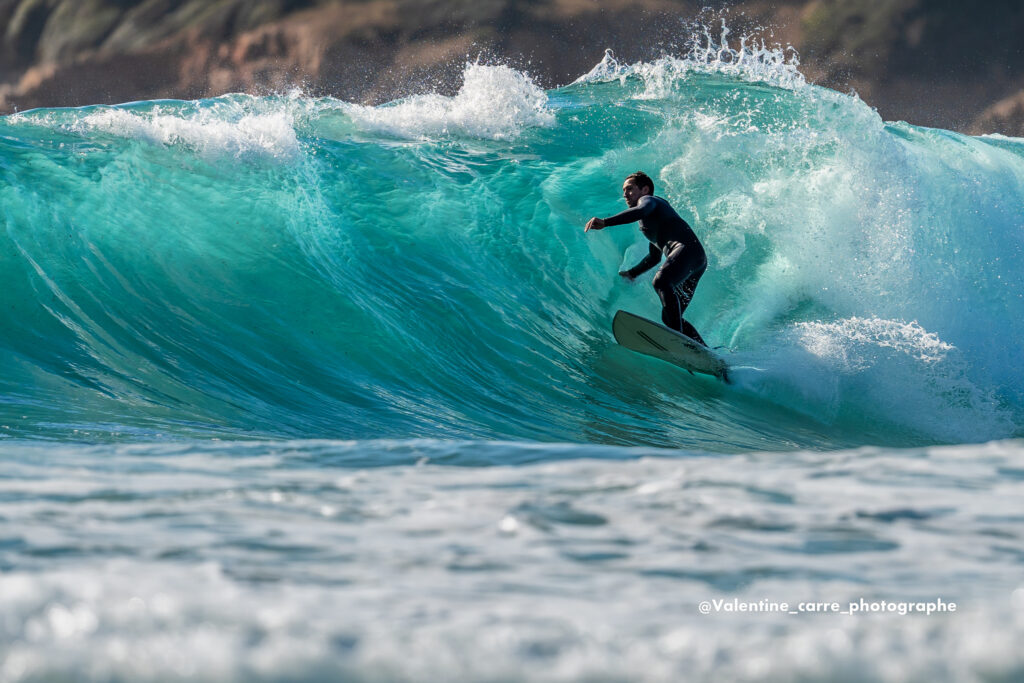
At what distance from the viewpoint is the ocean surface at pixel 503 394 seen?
1748 mm

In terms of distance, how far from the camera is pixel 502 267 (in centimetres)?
734

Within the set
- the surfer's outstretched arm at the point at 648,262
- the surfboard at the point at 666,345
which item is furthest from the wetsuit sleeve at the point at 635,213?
the surfboard at the point at 666,345

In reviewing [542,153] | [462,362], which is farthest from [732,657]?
[542,153]

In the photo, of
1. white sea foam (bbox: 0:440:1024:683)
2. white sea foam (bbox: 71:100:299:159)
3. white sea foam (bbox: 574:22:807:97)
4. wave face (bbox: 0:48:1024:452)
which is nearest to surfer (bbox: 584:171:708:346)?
wave face (bbox: 0:48:1024:452)

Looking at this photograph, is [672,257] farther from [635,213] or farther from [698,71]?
[698,71]

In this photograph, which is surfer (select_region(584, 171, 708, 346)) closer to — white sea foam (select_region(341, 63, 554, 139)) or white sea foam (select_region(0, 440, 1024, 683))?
white sea foam (select_region(0, 440, 1024, 683))

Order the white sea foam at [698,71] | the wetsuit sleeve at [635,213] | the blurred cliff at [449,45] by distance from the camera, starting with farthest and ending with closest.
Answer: the blurred cliff at [449,45] < the white sea foam at [698,71] < the wetsuit sleeve at [635,213]

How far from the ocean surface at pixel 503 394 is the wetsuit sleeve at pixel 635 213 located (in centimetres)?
98

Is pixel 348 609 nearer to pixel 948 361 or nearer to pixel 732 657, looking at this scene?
pixel 732 657

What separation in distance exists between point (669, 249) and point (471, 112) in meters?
3.28

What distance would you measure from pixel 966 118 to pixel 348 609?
31.1m

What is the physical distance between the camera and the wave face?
557 cm

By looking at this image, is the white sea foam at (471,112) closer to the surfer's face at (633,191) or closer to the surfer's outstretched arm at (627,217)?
the surfer's face at (633,191)

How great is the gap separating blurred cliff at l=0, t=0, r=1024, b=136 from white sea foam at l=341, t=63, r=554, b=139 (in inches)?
881
